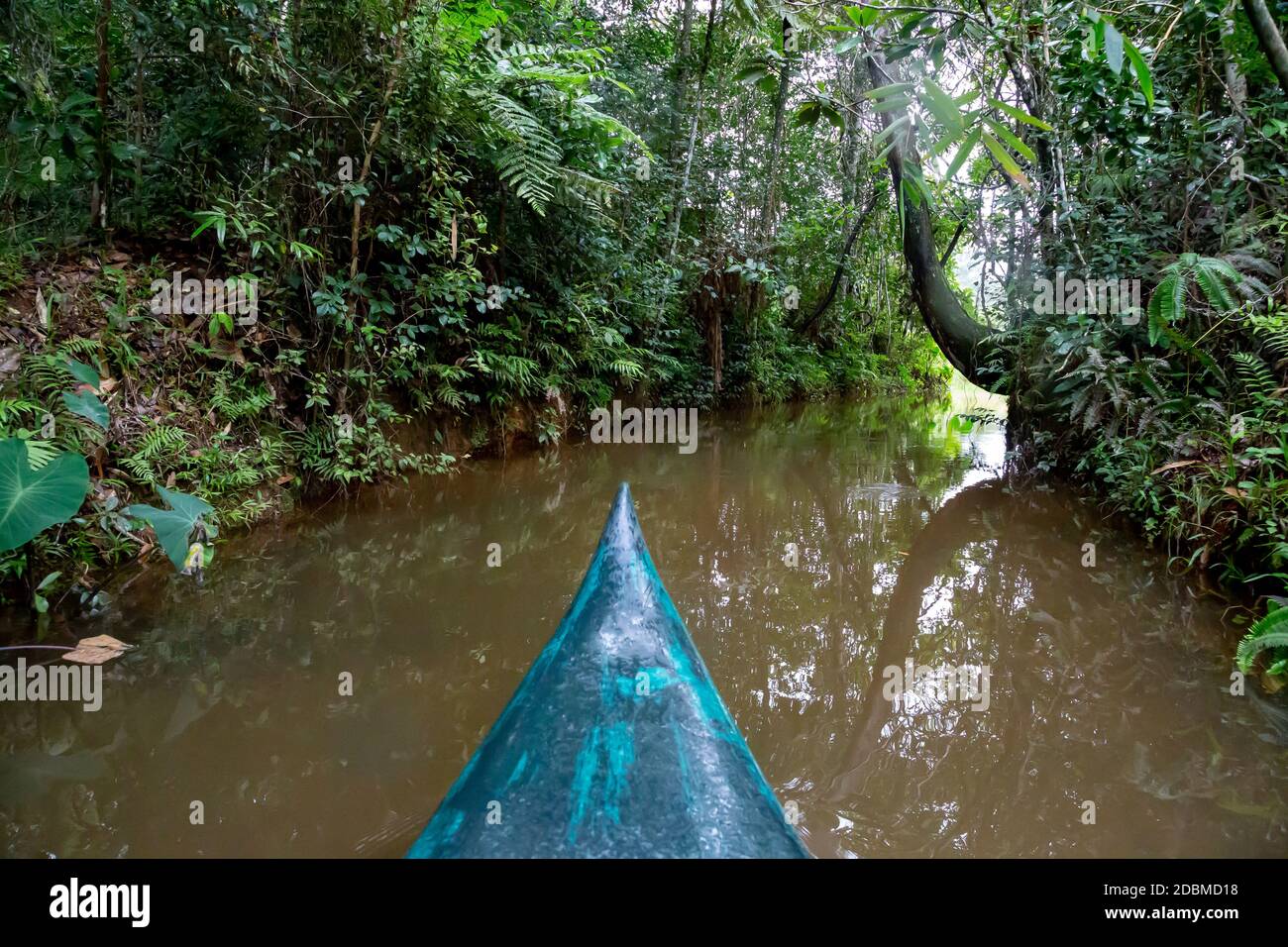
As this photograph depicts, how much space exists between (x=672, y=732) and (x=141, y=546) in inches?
129

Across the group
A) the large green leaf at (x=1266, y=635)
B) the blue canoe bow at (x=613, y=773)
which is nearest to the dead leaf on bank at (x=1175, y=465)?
the large green leaf at (x=1266, y=635)

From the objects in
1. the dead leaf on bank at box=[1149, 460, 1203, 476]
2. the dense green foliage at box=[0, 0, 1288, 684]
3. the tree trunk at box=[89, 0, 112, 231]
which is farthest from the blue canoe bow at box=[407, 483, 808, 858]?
the tree trunk at box=[89, 0, 112, 231]

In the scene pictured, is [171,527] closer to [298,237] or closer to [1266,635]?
[298,237]

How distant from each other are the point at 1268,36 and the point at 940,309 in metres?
6.57

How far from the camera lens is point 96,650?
2.55m

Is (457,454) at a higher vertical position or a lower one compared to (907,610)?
higher

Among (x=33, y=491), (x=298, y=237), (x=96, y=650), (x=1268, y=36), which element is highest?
(x=298, y=237)

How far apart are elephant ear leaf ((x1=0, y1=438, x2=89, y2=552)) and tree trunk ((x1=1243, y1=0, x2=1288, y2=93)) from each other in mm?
3033

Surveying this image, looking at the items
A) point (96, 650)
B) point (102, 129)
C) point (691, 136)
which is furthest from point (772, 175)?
point (96, 650)

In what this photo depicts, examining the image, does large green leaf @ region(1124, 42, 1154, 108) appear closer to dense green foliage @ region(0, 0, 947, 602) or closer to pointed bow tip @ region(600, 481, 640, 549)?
dense green foliage @ region(0, 0, 947, 602)

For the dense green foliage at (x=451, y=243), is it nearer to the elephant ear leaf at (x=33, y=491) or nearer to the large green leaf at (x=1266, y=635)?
the elephant ear leaf at (x=33, y=491)

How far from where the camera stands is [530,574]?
3719mm
